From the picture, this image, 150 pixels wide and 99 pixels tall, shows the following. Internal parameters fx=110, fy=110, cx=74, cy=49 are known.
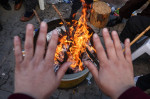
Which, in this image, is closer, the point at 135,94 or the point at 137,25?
the point at 135,94

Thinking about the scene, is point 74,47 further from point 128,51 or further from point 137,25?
point 137,25

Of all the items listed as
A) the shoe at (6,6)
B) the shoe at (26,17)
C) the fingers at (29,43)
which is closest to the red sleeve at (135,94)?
the fingers at (29,43)

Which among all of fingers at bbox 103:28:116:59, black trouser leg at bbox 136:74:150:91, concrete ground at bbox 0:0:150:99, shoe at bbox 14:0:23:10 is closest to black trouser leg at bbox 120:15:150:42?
concrete ground at bbox 0:0:150:99

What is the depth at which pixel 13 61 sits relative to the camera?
3400mm

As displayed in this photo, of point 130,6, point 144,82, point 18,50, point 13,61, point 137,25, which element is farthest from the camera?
point 130,6

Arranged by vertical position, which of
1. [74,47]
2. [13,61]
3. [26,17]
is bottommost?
[13,61]

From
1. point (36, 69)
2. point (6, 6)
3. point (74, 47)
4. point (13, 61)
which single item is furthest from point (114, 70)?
point (6, 6)

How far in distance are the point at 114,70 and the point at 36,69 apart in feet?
2.76

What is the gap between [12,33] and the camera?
13.1 feet

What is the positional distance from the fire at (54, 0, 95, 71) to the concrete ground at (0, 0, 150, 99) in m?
0.95

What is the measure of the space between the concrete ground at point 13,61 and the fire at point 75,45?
954 mm

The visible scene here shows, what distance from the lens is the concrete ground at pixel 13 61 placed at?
9.78 ft

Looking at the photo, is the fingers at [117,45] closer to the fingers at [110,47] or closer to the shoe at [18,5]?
the fingers at [110,47]

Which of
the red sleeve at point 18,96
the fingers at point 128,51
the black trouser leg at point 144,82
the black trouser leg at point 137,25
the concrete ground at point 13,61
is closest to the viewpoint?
the red sleeve at point 18,96
